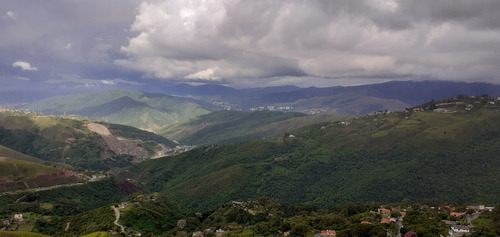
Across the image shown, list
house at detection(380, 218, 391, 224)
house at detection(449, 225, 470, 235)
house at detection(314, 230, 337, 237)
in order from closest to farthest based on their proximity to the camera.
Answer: house at detection(449, 225, 470, 235), house at detection(314, 230, 337, 237), house at detection(380, 218, 391, 224)

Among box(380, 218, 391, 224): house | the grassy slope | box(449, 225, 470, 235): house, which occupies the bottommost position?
the grassy slope

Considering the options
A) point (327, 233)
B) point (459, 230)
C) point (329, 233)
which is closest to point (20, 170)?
point (327, 233)

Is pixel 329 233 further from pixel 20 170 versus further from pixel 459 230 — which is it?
pixel 20 170

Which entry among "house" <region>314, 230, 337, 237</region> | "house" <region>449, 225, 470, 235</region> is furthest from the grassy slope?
"house" <region>449, 225, 470, 235</region>

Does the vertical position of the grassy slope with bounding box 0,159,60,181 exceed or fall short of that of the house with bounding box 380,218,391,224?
it falls short

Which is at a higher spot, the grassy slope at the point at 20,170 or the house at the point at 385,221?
the house at the point at 385,221

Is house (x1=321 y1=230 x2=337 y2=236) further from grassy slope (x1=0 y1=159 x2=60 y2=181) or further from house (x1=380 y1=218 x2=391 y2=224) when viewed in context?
grassy slope (x1=0 y1=159 x2=60 y2=181)

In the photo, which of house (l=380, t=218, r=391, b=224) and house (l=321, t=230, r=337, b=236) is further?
house (l=380, t=218, r=391, b=224)

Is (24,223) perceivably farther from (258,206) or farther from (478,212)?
(478,212)

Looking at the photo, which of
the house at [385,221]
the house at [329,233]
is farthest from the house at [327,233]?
the house at [385,221]

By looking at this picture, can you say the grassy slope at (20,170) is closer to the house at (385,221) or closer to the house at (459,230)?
the house at (385,221)

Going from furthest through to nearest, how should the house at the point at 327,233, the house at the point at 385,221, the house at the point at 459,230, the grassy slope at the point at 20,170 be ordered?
the grassy slope at the point at 20,170, the house at the point at 385,221, the house at the point at 327,233, the house at the point at 459,230
